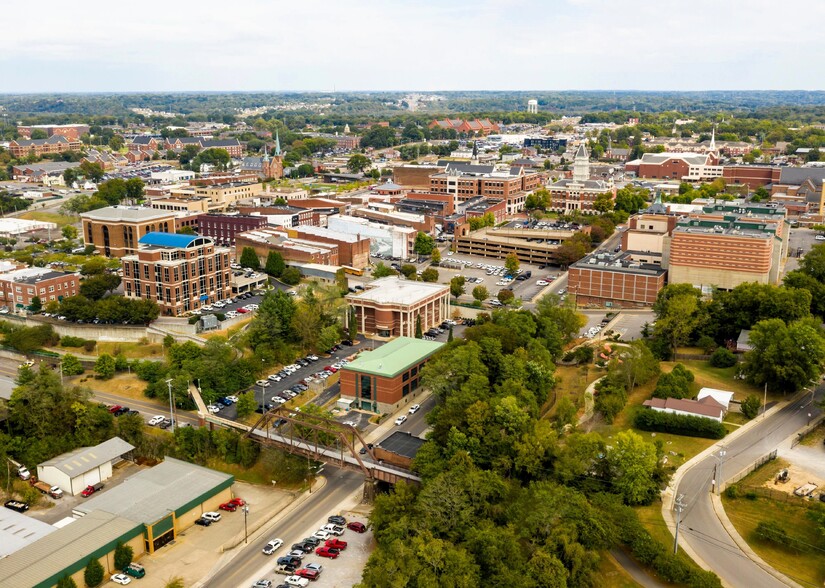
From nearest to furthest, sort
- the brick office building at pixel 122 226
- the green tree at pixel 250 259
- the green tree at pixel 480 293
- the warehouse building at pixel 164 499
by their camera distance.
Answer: the warehouse building at pixel 164 499, the green tree at pixel 480 293, the green tree at pixel 250 259, the brick office building at pixel 122 226

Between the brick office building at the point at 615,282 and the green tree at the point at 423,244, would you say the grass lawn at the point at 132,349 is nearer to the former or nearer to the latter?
the green tree at the point at 423,244

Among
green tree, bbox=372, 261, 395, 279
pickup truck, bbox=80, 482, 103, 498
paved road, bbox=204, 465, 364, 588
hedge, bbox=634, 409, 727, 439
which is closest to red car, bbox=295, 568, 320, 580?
paved road, bbox=204, 465, 364, 588

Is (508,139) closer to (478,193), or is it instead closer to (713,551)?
(478,193)

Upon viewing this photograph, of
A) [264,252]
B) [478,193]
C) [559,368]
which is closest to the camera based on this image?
[559,368]

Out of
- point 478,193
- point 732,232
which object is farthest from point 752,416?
point 478,193

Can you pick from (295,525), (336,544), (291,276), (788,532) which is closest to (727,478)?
(788,532)

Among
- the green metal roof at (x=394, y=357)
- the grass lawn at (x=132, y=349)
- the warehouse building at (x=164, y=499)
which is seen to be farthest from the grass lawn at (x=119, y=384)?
the green metal roof at (x=394, y=357)

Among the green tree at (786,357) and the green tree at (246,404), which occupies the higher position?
the green tree at (786,357)
